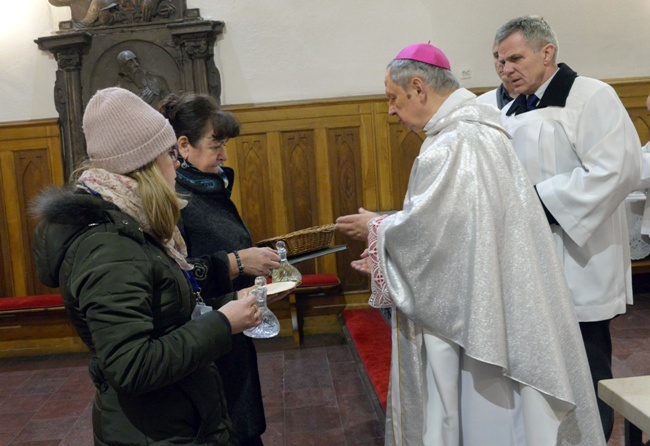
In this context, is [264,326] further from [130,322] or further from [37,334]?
[37,334]

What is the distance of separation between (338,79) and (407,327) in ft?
12.6

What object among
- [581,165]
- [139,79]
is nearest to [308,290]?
[139,79]

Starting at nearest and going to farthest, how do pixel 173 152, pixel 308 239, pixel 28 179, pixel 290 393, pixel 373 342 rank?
pixel 173 152 → pixel 308 239 → pixel 290 393 → pixel 373 342 → pixel 28 179

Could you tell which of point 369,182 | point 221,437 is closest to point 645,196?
point 369,182

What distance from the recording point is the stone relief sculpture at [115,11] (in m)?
5.63

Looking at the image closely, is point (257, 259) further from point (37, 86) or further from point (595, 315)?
point (37, 86)

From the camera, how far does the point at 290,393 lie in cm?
435

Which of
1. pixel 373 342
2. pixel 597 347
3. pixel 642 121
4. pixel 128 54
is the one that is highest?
pixel 128 54

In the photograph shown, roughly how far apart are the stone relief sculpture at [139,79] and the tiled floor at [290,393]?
219cm

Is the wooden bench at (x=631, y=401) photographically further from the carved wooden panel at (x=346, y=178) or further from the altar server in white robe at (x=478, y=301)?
the carved wooden panel at (x=346, y=178)

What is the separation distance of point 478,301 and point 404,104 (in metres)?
0.71

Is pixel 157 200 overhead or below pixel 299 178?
overhead

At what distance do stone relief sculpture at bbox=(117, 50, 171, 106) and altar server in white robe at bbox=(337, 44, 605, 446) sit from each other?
12.7ft

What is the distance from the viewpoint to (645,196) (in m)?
5.10
